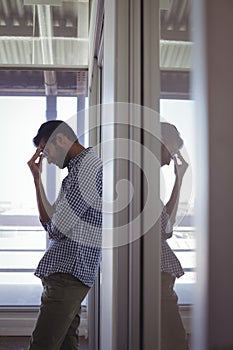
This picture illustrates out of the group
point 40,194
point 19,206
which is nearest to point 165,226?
point 40,194

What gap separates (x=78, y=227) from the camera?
1545 millimetres

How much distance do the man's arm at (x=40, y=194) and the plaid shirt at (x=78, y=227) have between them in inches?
12.9

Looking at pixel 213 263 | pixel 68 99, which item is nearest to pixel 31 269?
pixel 68 99

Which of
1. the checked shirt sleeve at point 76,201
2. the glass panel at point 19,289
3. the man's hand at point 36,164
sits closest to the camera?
the checked shirt sleeve at point 76,201

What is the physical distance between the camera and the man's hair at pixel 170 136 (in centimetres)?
74

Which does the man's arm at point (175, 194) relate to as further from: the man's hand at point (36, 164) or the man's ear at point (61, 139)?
the man's hand at point (36, 164)

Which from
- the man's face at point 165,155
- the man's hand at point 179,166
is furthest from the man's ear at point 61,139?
the man's hand at point 179,166

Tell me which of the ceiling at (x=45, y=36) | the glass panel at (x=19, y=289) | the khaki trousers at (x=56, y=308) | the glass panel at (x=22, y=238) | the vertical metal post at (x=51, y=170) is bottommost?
the glass panel at (x=19, y=289)

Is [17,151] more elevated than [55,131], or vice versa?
[55,131]

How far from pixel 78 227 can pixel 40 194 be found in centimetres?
60

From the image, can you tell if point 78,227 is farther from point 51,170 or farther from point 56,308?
point 51,170

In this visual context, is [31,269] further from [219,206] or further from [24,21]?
[219,206]

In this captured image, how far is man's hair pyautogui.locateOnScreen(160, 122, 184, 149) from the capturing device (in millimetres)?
738

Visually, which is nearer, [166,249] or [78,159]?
[166,249]
